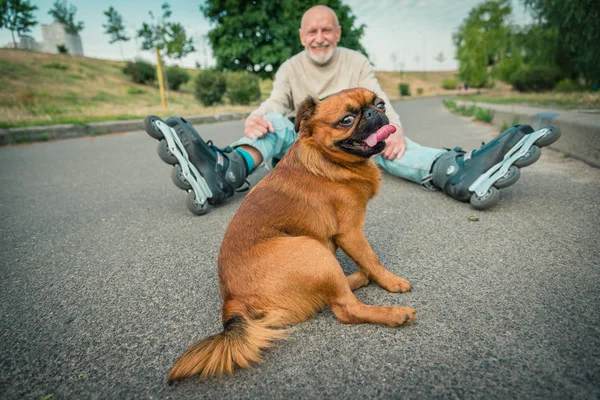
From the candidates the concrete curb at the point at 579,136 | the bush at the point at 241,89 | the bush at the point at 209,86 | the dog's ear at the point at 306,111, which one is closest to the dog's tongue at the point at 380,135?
the dog's ear at the point at 306,111

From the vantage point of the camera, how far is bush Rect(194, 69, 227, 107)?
69.3ft

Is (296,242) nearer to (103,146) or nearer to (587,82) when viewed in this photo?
(103,146)

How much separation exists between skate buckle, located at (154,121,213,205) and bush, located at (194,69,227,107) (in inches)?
783

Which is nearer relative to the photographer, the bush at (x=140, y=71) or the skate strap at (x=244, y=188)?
the skate strap at (x=244, y=188)

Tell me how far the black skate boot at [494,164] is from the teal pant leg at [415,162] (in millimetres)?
341

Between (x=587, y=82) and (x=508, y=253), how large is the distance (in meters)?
16.9

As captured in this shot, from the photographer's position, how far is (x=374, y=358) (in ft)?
4.31

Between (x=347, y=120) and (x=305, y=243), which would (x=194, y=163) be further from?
(x=305, y=243)

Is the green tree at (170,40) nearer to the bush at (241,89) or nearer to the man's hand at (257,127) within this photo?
the bush at (241,89)

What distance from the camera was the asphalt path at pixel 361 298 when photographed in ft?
3.98

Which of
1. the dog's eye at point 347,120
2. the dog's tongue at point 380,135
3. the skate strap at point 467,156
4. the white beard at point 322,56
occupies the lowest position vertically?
the skate strap at point 467,156

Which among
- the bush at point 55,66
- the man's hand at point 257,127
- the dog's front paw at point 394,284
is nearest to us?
the dog's front paw at point 394,284

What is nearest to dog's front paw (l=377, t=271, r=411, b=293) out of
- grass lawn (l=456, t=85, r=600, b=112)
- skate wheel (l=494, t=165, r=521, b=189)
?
skate wheel (l=494, t=165, r=521, b=189)

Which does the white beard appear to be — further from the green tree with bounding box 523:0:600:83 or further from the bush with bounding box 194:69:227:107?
the bush with bounding box 194:69:227:107
